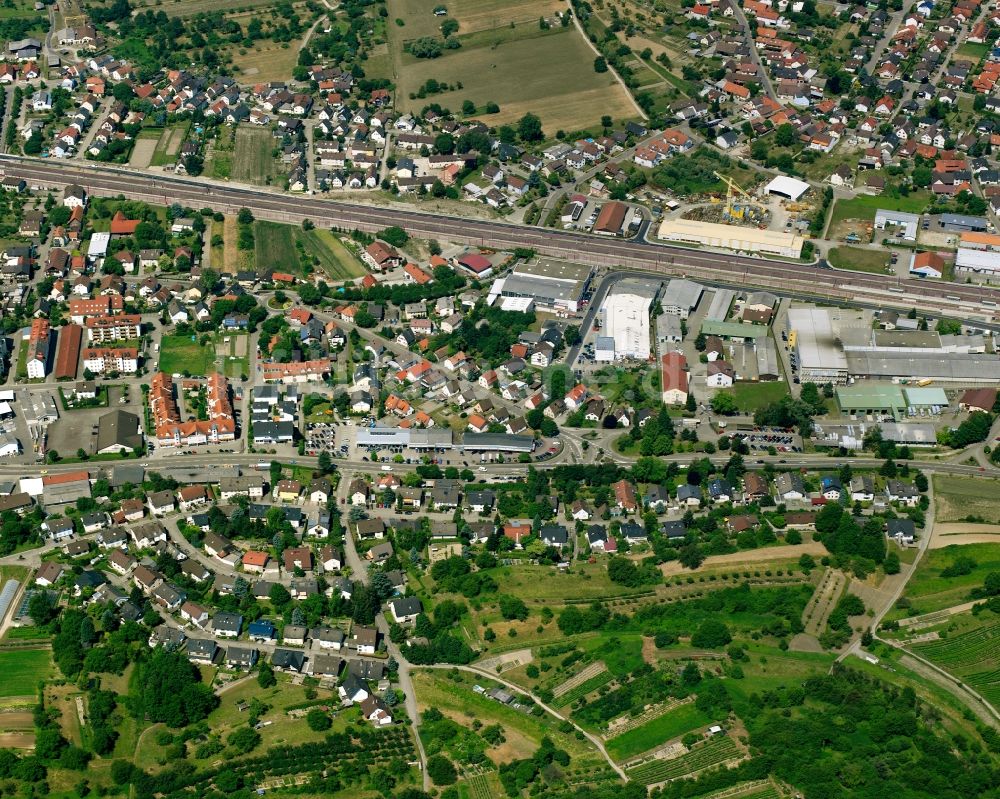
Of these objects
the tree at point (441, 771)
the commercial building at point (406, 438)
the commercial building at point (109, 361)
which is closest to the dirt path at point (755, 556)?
the commercial building at point (406, 438)

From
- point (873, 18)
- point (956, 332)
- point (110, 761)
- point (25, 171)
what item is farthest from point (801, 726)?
point (873, 18)

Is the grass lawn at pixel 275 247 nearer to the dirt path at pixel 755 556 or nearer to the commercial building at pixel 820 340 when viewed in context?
the commercial building at pixel 820 340

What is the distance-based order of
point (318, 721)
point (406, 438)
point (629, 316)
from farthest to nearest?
point (629, 316) < point (406, 438) < point (318, 721)

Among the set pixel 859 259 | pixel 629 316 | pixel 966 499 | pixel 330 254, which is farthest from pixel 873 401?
pixel 330 254

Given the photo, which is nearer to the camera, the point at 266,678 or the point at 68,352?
the point at 266,678

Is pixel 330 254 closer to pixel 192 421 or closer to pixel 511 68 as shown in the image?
pixel 192 421

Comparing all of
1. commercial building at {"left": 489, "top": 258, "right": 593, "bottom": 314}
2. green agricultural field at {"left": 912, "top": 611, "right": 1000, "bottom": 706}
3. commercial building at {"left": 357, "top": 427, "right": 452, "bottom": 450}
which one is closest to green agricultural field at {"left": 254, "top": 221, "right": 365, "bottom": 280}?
commercial building at {"left": 489, "top": 258, "right": 593, "bottom": 314}
